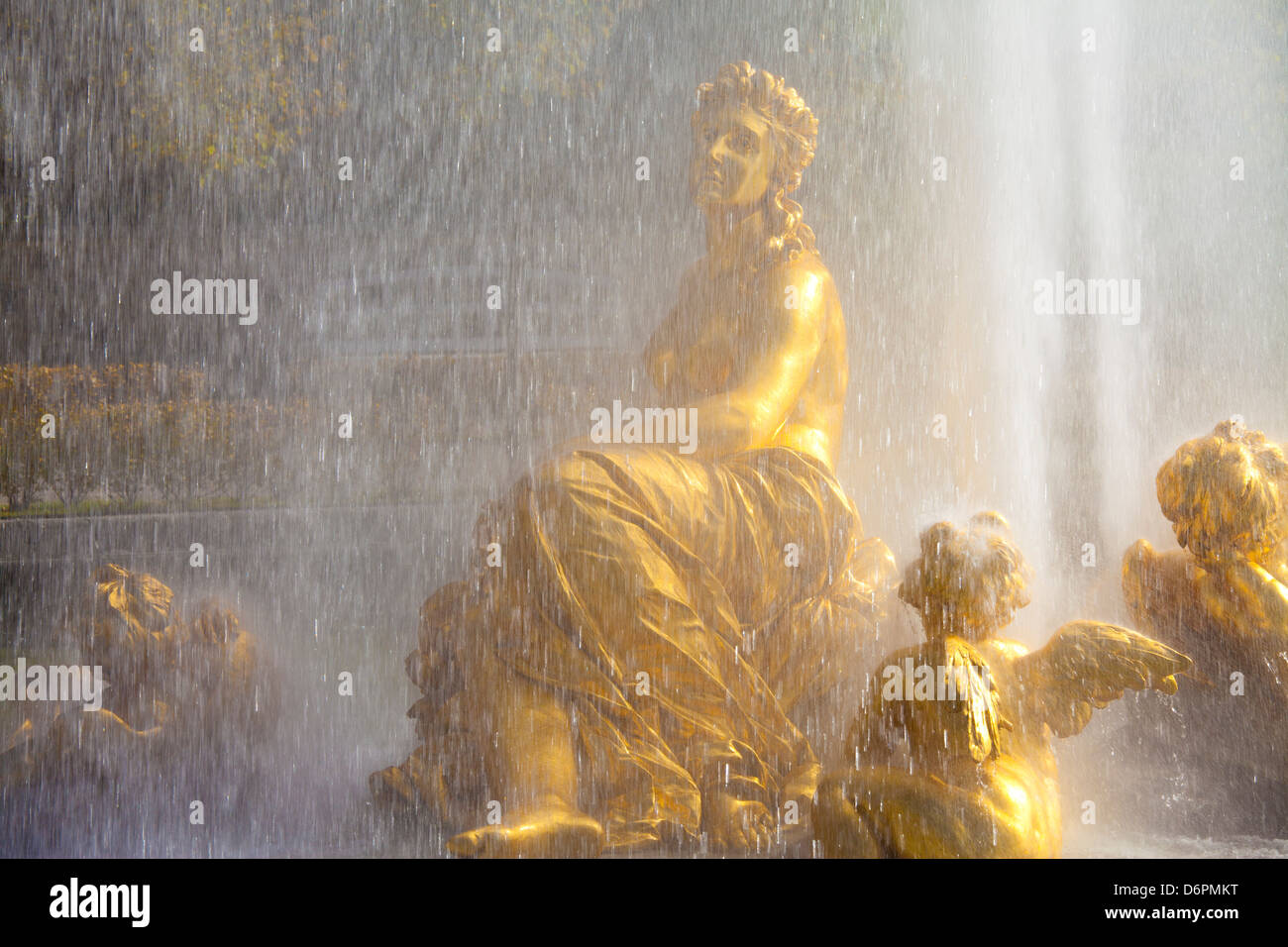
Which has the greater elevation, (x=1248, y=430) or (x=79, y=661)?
(x=1248, y=430)

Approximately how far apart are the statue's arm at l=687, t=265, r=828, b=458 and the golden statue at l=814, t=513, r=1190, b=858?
30.0 inches

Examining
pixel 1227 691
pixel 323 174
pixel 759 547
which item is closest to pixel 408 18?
pixel 323 174

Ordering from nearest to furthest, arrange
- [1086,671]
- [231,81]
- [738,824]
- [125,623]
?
[1086,671]
[738,824]
[125,623]
[231,81]

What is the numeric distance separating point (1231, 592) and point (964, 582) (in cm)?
99

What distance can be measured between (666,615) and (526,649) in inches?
15.8

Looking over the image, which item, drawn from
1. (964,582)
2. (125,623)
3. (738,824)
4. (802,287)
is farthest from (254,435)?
(964,582)

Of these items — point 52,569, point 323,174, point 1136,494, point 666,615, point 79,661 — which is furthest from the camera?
point 323,174

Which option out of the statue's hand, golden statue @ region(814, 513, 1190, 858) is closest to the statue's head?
golden statue @ region(814, 513, 1190, 858)

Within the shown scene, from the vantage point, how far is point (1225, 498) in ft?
10.8

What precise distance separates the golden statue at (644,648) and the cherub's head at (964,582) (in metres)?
0.47

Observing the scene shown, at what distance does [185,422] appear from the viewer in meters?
5.72

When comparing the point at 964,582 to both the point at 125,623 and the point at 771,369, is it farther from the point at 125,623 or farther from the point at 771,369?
the point at 125,623

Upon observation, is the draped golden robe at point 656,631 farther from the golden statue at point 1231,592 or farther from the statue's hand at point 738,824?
the golden statue at point 1231,592
